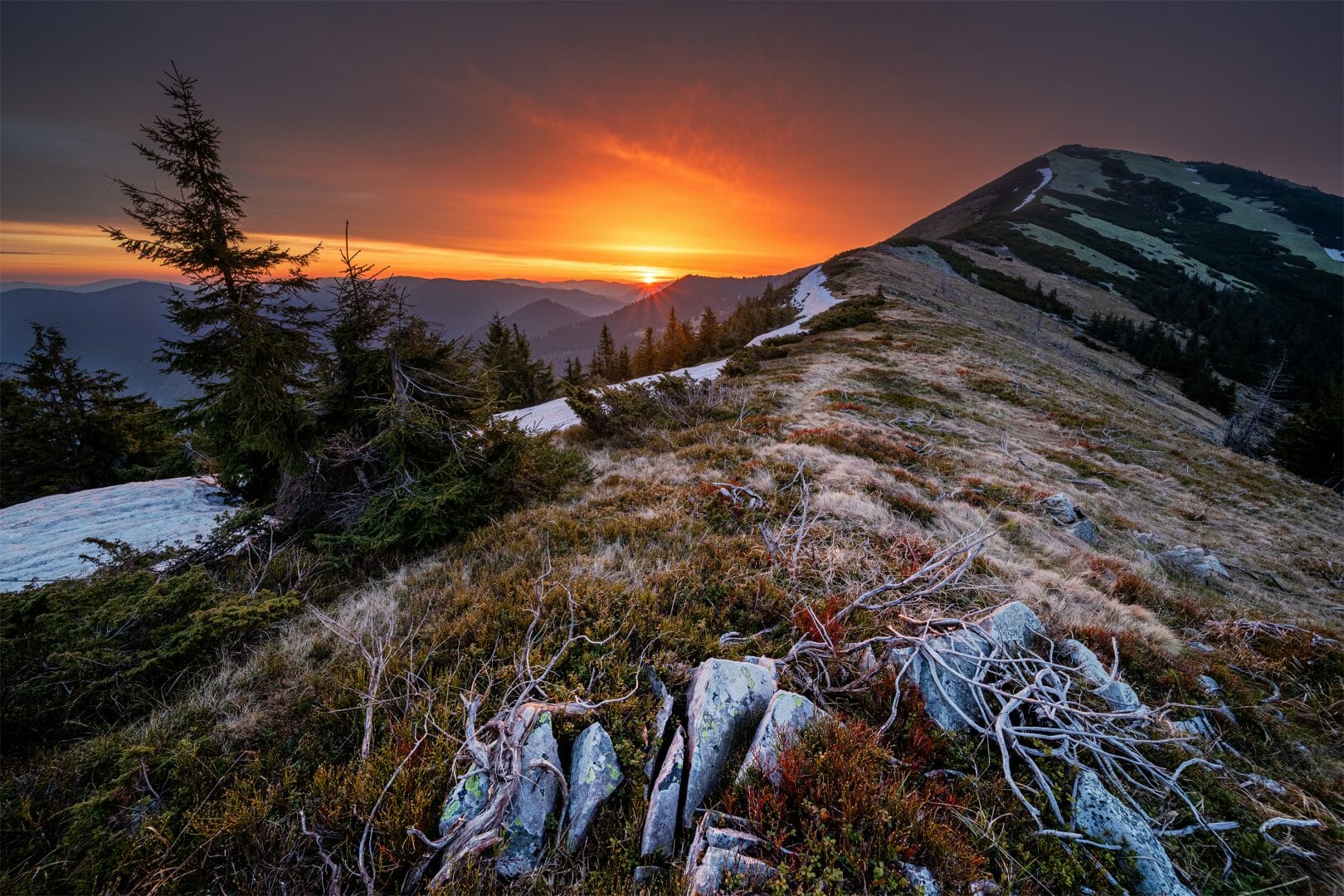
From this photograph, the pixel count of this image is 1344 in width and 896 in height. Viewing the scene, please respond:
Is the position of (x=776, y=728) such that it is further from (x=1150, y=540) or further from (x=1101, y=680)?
(x=1150, y=540)

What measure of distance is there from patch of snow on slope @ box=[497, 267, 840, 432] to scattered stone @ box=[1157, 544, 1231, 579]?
11.3 m

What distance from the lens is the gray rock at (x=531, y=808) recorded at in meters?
2.40

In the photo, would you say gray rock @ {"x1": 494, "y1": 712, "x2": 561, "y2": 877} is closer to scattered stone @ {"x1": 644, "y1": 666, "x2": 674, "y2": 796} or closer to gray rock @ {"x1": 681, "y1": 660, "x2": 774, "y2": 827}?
scattered stone @ {"x1": 644, "y1": 666, "x2": 674, "y2": 796}

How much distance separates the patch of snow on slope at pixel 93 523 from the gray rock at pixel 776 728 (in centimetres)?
742

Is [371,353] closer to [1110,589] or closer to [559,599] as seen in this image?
[559,599]

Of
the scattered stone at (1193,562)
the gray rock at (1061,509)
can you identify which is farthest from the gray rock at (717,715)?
the scattered stone at (1193,562)

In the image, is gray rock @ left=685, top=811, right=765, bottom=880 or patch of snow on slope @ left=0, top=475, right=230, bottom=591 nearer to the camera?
gray rock @ left=685, top=811, right=765, bottom=880

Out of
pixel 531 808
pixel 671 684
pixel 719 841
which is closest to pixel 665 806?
pixel 719 841

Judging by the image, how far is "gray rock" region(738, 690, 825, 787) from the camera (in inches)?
101

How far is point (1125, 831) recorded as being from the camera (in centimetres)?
254

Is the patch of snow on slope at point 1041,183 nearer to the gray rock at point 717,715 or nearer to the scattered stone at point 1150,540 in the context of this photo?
the scattered stone at point 1150,540

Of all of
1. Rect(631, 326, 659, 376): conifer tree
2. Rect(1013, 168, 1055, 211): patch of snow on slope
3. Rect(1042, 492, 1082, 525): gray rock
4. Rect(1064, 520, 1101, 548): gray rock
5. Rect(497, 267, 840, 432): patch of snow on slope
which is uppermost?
Rect(1013, 168, 1055, 211): patch of snow on slope

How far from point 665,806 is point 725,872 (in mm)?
539

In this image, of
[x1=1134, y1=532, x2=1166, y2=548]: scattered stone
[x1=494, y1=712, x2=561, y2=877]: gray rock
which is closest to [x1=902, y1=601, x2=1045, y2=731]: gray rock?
[x1=494, y1=712, x2=561, y2=877]: gray rock
